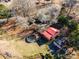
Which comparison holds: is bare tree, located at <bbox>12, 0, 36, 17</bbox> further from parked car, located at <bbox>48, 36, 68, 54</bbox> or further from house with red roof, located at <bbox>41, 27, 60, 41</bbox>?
parked car, located at <bbox>48, 36, 68, 54</bbox>

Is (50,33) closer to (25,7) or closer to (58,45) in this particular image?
(58,45)

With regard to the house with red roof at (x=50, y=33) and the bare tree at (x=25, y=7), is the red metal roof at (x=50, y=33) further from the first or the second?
the bare tree at (x=25, y=7)

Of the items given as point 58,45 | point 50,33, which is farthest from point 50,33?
point 58,45

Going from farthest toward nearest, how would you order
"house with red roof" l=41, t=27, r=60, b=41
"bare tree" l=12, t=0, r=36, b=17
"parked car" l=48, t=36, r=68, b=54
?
"bare tree" l=12, t=0, r=36, b=17 < "house with red roof" l=41, t=27, r=60, b=41 < "parked car" l=48, t=36, r=68, b=54

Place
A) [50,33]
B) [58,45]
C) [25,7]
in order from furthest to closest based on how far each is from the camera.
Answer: [25,7] < [50,33] < [58,45]

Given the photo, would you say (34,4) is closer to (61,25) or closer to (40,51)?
(61,25)

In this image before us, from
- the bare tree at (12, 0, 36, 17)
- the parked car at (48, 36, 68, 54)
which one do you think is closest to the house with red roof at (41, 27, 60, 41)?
the parked car at (48, 36, 68, 54)

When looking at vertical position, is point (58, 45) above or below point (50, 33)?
below

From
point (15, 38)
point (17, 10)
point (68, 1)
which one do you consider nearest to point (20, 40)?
point (15, 38)
